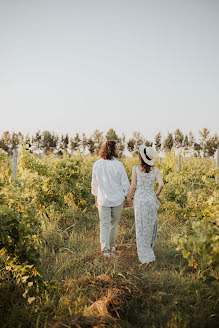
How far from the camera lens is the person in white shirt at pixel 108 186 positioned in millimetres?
4289

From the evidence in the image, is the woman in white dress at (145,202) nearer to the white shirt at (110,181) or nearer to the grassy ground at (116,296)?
the white shirt at (110,181)

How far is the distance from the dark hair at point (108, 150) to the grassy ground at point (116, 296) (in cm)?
157

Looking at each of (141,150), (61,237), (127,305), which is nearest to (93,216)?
(61,237)

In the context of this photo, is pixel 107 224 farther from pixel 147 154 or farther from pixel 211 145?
pixel 211 145

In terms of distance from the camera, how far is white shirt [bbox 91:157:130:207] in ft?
14.2

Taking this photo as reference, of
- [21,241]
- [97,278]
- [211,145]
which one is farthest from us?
[211,145]

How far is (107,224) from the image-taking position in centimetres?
428

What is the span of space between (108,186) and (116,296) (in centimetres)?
184

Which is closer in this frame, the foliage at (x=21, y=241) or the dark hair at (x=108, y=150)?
the foliage at (x=21, y=241)

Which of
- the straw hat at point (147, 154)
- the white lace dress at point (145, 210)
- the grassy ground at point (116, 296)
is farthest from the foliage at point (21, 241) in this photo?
the straw hat at point (147, 154)

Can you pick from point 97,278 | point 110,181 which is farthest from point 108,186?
point 97,278

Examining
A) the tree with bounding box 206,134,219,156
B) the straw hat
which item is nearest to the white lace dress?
the straw hat

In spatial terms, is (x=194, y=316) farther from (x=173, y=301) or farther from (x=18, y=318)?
(x=18, y=318)

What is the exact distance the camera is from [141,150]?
13.7 ft
